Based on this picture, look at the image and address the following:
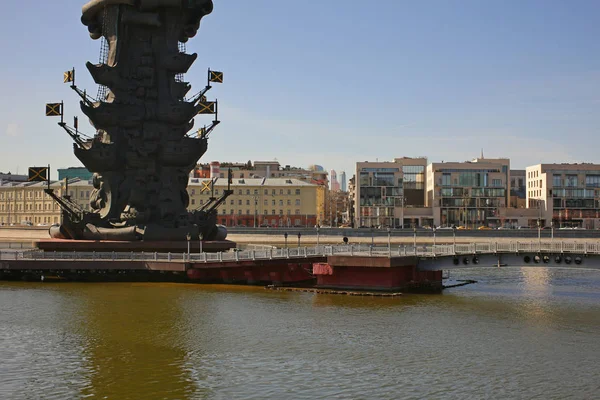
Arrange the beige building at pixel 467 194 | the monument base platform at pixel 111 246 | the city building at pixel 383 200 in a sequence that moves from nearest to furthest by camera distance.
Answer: the monument base platform at pixel 111 246, the beige building at pixel 467 194, the city building at pixel 383 200

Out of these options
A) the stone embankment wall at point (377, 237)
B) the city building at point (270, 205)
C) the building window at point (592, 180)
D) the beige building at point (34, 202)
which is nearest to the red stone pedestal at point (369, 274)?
the stone embankment wall at point (377, 237)

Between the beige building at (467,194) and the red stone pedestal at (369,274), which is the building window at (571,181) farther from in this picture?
the red stone pedestal at (369,274)

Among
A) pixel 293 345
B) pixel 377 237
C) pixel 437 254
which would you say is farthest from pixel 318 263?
pixel 377 237

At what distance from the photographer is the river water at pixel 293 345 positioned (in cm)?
3106

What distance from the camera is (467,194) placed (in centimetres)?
17212

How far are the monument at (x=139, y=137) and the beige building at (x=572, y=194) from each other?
116 m

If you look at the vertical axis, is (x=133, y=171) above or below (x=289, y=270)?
above

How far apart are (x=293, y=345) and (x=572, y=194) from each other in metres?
146

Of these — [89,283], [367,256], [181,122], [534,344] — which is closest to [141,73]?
[181,122]

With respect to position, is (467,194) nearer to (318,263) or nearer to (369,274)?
(318,263)

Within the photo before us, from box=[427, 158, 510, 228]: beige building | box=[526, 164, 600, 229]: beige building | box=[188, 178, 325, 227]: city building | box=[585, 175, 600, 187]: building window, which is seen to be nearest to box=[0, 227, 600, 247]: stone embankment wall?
box=[427, 158, 510, 228]: beige building

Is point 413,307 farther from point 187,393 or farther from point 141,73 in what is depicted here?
point 141,73

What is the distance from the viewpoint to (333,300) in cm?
5516

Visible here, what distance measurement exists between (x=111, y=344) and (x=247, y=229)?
362ft
